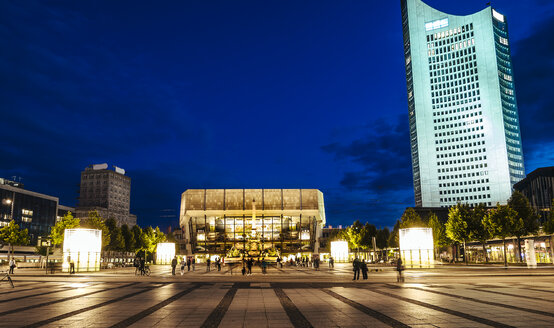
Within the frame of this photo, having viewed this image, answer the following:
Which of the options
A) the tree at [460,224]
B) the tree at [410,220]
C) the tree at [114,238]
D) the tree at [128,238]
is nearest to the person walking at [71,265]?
the tree at [114,238]

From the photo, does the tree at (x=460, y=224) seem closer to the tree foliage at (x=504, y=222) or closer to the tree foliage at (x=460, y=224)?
the tree foliage at (x=460, y=224)

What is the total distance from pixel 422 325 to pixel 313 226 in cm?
14159

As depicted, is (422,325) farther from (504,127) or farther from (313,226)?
(504,127)

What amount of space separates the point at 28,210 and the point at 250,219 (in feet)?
231

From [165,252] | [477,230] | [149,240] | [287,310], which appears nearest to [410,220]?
[477,230]

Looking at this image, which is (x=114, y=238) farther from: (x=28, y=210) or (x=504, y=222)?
(x=28, y=210)

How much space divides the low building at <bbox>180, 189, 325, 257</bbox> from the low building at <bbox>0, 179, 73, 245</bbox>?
44246 mm

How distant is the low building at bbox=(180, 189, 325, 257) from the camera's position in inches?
5782

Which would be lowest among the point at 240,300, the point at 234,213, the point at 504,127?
the point at 240,300

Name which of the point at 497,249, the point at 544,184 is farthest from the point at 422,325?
the point at 544,184

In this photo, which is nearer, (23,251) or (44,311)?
(44,311)

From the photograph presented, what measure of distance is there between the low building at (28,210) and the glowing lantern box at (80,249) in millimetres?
85359

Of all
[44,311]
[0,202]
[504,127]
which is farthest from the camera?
[504,127]

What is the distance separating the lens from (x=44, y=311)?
1672cm
